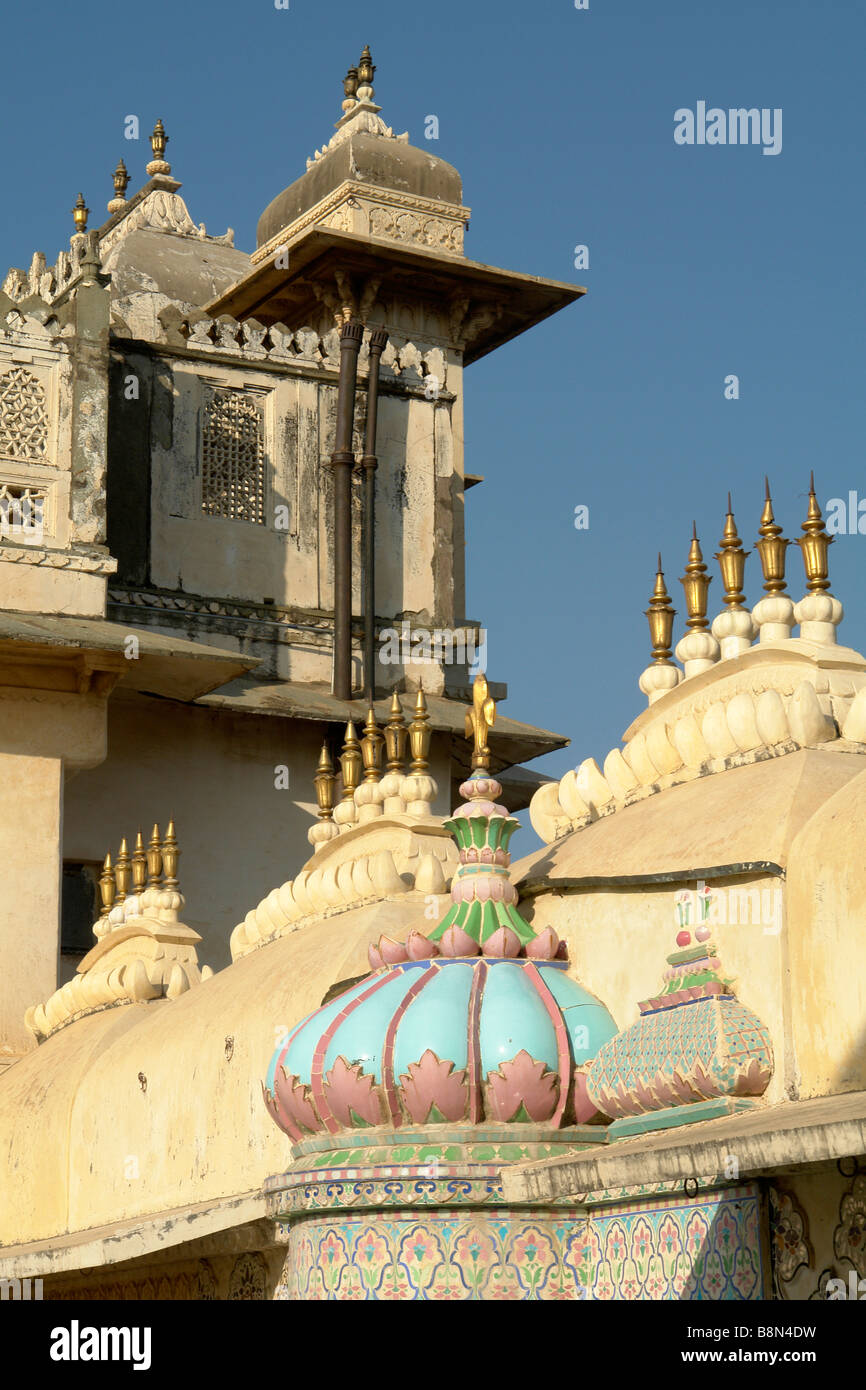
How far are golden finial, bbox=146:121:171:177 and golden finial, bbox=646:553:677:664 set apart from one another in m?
15.5

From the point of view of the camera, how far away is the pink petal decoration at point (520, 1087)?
6.71 metres

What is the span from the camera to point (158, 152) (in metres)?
22.6

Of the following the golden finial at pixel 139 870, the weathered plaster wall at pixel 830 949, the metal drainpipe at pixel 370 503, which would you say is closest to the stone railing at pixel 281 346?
the metal drainpipe at pixel 370 503

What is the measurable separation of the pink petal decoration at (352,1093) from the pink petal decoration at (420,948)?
515mm

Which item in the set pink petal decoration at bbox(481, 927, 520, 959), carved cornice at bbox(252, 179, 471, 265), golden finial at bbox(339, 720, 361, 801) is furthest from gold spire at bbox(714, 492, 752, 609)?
carved cornice at bbox(252, 179, 471, 265)

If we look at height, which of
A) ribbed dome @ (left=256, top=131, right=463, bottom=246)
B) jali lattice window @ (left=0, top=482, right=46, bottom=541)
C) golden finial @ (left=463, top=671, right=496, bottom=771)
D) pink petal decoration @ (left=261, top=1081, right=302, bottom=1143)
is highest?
ribbed dome @ (left=256, top=131, right=463, bottom=246)

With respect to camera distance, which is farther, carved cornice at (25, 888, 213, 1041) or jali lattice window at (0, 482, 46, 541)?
jali lattice window at (0, 482, 46, 541)

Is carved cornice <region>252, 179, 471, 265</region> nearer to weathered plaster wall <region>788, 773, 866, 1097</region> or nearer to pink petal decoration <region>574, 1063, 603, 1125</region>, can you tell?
pink petal decoration <region>574, 1063, 603, 1125</region>

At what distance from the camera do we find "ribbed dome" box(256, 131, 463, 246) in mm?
19109

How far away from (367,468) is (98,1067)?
7.32 metres

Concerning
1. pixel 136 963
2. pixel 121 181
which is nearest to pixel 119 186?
pixel 121 181

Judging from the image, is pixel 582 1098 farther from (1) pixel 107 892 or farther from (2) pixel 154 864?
(1) pixel 107 892
